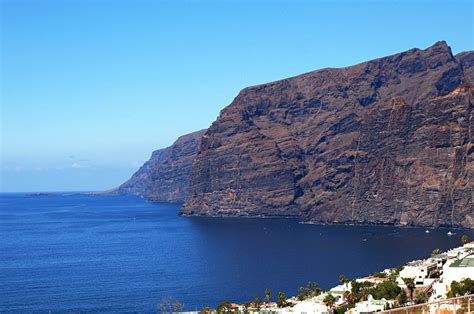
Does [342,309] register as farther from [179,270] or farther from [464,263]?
[179,270]

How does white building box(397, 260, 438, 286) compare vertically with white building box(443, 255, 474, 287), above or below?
below

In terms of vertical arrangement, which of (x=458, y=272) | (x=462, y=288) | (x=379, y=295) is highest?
(x=458, y=272)

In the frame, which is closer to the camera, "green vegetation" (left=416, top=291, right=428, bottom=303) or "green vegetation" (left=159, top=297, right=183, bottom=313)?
"green vegetation" (left=416, top=291, right=428, bottom=303)

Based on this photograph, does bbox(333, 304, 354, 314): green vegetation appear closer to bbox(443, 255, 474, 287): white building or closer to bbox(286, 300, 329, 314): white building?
bbox(286, 300, 329, 314): white building

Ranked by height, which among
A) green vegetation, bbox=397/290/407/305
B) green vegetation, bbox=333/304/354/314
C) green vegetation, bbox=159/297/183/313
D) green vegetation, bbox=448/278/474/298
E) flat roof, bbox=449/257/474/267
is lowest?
green vegetation, bbox=159/297/183/313

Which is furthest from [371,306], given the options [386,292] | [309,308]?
[309,308]

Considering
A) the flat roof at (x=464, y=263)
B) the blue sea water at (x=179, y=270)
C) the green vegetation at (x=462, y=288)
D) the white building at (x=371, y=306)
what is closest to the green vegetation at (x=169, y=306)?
the blue sea water at (x=179, y=270)

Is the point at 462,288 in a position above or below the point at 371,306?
above

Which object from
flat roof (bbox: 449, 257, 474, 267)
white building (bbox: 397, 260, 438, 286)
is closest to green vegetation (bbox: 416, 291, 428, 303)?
flat roof (bbox: 449, 257, 474, 267)

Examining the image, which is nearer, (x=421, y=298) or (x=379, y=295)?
(x=421, y=298)

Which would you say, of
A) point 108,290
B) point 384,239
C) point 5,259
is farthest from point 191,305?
point 384,239

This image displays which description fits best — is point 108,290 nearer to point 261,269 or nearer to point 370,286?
point 261,269
